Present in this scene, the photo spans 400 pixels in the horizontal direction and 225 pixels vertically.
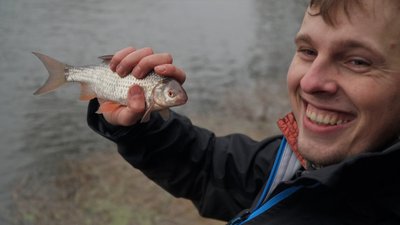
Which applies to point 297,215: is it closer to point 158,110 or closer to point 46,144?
point 158,110

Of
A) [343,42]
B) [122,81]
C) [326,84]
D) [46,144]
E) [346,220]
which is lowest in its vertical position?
[46,144]

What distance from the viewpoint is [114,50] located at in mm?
15289

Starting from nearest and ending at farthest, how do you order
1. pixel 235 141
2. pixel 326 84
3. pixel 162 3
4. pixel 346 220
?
pixel 346 220 < pixel 326 84 < pixel 235 141 < pixel 162 3

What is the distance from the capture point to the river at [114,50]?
32.2ft

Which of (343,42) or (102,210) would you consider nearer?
(343,42)

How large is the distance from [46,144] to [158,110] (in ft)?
22.0

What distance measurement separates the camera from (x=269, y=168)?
11.2ft

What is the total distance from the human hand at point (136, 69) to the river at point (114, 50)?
16.3ft

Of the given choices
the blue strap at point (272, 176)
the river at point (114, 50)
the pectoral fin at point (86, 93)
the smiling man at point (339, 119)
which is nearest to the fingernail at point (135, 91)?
the smiling man at point (339, 119)

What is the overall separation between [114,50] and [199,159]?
12086 millimetres

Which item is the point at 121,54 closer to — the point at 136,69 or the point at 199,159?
the point at 136,69

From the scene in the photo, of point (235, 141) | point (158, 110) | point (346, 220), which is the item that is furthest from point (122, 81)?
point (346, 220)

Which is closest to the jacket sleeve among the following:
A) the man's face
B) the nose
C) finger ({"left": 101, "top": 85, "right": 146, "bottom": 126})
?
finger ({"left": 101, "top": 85, "right": 146, "bottom": 126})

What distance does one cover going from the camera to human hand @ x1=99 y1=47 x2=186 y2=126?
3.22 metres
